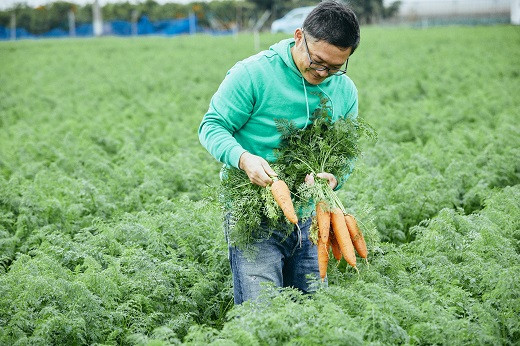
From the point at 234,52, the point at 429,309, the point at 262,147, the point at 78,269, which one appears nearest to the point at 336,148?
the point at 262,147

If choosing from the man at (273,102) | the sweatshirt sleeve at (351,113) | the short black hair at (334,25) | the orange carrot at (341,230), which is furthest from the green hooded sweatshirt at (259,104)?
the orange carrot at (341,230)

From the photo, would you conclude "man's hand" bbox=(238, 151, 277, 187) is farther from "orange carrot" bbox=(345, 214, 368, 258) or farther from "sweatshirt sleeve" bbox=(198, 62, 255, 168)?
"orange carrot" bbox=(345, 214, 368, 258)

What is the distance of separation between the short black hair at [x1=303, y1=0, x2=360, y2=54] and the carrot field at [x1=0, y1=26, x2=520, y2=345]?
1.35 m

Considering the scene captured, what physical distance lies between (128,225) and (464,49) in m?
22.3

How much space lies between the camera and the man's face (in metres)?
4.11

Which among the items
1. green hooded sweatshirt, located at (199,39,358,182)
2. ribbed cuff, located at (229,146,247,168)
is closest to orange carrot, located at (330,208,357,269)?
green hooded sweatshirt, located at (199,39,358,182)

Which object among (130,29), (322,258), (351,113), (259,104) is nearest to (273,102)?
(259,104)

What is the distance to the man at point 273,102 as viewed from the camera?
409cm

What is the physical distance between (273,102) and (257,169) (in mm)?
565

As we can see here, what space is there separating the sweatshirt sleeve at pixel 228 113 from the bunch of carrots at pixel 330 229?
1.41 feet

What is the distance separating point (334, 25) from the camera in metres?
4.06

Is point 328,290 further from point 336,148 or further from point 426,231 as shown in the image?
point 426,231

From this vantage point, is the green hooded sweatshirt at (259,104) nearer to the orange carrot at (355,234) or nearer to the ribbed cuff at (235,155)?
the ribbed cuff at (235,155)

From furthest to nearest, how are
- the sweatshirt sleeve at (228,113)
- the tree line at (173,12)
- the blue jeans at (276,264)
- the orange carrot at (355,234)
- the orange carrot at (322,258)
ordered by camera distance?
the tree line at (173,12) < the orange carrot at (355,234) < the orange carrot at (322,258) < the blue jeans at (276,264) < the sweatshirt sleeve at (228,113)
